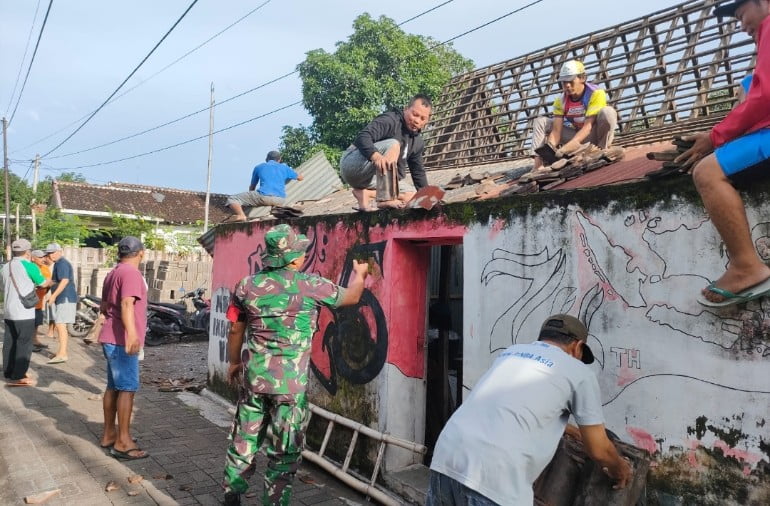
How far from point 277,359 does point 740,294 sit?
105 inches

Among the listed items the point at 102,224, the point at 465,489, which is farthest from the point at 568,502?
the point at 102,224

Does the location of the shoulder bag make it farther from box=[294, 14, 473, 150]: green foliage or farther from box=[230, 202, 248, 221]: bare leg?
box=[294, 14, 473, 150]: green foliage

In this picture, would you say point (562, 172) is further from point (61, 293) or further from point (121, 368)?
point (61, 293)

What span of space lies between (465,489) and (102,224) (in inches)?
1047

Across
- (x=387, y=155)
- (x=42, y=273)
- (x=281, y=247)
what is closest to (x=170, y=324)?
(x=42, y=273)

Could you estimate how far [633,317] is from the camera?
338 centimetres

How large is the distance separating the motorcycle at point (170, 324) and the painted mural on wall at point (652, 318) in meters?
9.65

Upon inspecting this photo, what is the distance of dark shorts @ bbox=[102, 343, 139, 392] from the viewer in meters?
5.22

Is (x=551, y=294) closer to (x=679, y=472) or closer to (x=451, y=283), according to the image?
(x=679, y=472)

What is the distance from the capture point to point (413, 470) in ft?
16.1

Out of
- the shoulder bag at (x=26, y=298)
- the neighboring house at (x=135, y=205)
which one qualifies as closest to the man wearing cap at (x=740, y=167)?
the shoulder bag at (x=26, y=298)

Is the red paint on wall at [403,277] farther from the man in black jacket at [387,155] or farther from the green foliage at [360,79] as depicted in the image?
the green foliage at [360,79]

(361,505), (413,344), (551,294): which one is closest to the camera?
(551,294)

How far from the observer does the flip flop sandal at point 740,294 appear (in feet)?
8.95
